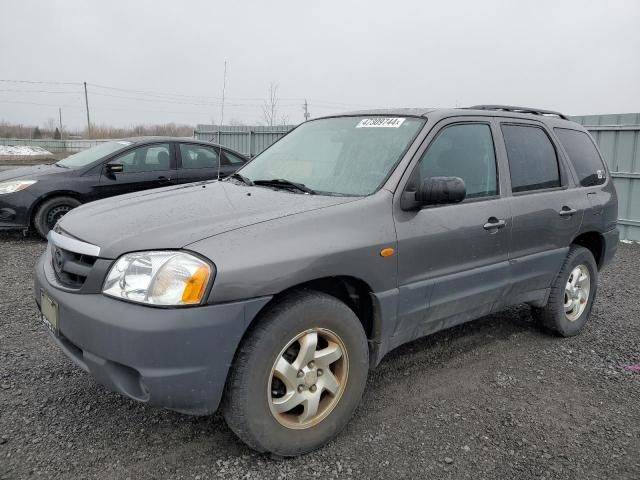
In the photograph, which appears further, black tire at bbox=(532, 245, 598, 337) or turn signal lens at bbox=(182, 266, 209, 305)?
black tire at bbox=(532, 245, 598, 337)

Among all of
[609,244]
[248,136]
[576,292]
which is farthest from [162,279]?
[248,136]

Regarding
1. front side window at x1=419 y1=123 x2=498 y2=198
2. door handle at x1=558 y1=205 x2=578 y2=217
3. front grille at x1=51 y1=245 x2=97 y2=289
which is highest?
front side window at x1=419 y1=123 x2=498 y2=198

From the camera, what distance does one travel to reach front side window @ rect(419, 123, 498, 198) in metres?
3.21

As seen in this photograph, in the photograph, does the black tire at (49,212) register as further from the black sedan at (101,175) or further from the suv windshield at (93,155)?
the suv windshield at (93,155)

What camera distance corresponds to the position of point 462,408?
315 centimetres

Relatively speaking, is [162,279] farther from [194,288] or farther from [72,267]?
[72,267]

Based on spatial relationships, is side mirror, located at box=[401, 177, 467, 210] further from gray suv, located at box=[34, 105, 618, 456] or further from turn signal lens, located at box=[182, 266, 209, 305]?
turn signal lens, located at box=[182, 266, 209, 305]

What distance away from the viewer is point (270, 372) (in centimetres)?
238

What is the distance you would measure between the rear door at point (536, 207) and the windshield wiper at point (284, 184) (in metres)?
1.47

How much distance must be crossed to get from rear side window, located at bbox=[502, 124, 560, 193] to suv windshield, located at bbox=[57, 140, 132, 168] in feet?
20.0

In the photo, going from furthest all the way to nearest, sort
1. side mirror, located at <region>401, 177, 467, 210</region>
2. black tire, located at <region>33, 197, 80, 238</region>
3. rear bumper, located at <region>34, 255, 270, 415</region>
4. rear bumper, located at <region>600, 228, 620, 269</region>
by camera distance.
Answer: black tire, located at <region>33, 197, 80, 238</region>
rear bumper, located at <region>600, 228, 620, 269</region>
side mirror, located at <region>401, 177, 467, 210</region>
rear bumper, located at <region>34, 255, 270, 415</region>

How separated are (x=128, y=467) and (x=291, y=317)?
3.48ft

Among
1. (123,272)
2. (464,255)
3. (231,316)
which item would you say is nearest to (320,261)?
(231,316)

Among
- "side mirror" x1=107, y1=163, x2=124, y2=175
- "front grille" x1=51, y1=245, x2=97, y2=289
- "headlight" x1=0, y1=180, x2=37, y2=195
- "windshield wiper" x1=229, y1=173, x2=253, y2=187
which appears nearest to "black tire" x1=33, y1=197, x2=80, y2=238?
"headlight" x1=0, y1=180, x2=37, y2=195
